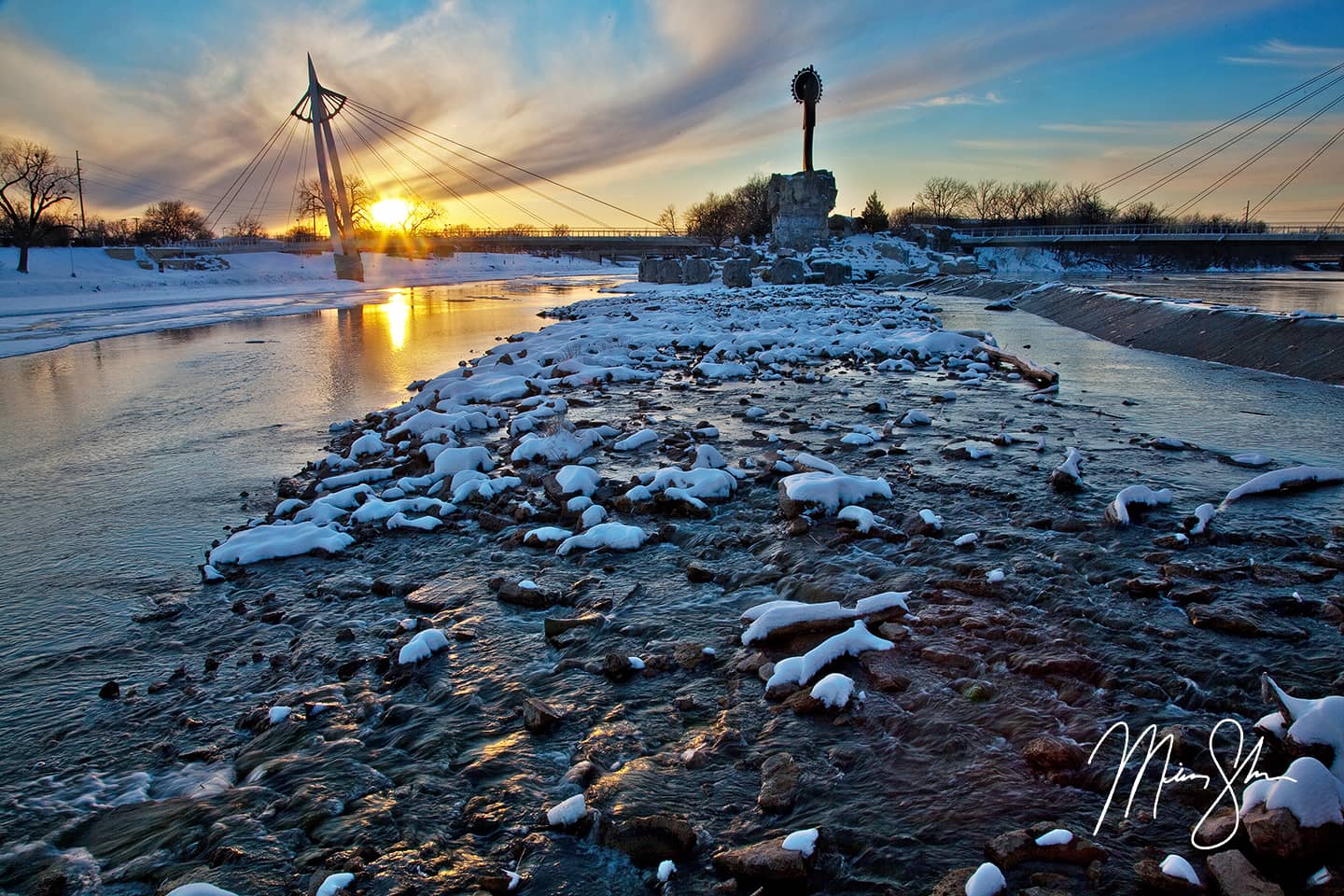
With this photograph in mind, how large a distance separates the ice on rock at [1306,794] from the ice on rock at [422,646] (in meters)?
3.24

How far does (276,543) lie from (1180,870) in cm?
508

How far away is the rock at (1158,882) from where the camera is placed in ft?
6.72

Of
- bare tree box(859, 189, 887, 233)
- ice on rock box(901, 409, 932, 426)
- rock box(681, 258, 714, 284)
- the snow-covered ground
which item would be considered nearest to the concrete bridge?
bare tree box(859, 189, 887, 233)

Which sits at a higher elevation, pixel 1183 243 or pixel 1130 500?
pixel 1183 243

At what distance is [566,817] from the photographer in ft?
8.32

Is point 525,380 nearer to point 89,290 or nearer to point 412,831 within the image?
point 412,831

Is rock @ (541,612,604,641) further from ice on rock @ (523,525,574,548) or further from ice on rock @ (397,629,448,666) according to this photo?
ice on rock @ (523,525,574,548)

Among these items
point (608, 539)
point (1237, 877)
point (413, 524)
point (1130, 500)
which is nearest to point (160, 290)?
point (413, 524)

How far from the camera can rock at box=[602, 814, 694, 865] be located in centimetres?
239

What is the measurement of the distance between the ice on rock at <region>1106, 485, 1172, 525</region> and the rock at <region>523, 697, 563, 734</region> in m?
3.82

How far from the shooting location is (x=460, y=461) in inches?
264

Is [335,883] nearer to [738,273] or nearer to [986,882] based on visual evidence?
[986,882]

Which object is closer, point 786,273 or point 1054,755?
point 1054,755

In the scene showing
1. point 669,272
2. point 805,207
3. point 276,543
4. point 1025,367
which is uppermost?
point 805,207
